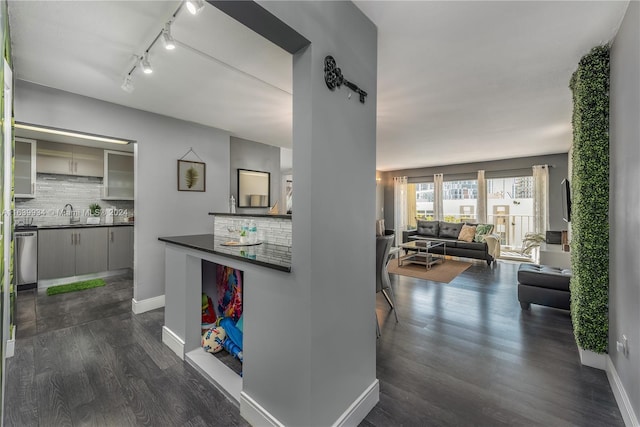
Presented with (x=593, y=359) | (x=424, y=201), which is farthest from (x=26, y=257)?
(x=424, y=201)

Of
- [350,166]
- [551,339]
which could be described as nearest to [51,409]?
[350,166]

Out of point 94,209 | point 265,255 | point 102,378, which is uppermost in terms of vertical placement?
point 94,209

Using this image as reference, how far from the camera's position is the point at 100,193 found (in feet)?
16.7

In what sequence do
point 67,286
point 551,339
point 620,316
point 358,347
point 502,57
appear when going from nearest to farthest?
point 358,347 → point 620,316 → point 502,57 → point 551,339 → point 67,286

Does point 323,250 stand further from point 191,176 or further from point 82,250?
point 82,250

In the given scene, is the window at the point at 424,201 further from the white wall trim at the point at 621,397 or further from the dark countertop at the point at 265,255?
the dark countertop at the point at 265,255

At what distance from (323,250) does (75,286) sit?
481 centimetres

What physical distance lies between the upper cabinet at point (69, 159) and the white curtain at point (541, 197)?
30.3 ft

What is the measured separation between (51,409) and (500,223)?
9.12m

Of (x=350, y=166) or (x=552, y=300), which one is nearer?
(x=350, y=166)

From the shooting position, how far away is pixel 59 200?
183 inches

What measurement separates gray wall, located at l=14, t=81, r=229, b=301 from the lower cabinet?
79.2 inches

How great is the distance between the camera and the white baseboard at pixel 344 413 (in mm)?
1547

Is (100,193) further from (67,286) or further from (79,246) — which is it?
(67,286)
